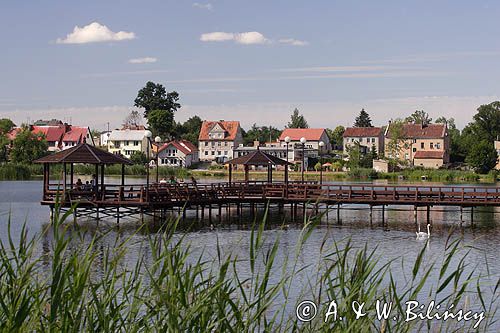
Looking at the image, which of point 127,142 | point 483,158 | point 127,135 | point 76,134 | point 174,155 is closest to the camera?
point 483,158

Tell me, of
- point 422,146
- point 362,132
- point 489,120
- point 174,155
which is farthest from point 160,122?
point 489,120

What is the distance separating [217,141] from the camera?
126875 millimetres

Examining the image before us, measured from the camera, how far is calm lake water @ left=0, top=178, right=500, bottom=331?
27.4m

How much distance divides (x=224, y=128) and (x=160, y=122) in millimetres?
11332

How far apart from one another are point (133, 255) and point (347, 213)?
22.0 m

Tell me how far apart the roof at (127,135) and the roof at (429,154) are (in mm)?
42970

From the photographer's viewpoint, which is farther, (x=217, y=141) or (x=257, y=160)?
(x=217, y=141)

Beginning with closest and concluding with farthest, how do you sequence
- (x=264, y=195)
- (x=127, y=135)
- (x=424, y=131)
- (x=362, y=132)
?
(x=264, y=195), (x=424, y=131), (x=362, y=132), (x=127, y=135)

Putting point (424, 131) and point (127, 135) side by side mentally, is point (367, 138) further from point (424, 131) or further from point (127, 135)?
point (127, 135)

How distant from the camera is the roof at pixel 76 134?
128 meters

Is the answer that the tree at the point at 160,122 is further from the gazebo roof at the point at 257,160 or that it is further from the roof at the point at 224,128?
the gazebo roof at the point at 257,160

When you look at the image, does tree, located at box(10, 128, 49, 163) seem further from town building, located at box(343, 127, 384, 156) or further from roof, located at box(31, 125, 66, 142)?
town building, located at box(343, 127, 384, 156)

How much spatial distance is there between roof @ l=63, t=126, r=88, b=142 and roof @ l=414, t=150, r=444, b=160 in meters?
51.9

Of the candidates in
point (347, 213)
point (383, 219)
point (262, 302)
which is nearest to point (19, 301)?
point (262, 302)
